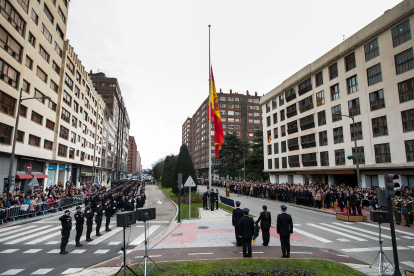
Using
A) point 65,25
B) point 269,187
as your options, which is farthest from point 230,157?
point 65,25

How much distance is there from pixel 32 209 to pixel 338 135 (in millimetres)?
32705

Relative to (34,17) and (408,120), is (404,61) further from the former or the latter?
(34,17)

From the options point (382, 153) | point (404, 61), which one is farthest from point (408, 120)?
point (404, 61)

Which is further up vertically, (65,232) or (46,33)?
(46,33)

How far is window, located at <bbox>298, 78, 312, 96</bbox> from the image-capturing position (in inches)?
1447

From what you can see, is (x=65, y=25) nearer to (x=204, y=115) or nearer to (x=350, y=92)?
(x=350, y=92)

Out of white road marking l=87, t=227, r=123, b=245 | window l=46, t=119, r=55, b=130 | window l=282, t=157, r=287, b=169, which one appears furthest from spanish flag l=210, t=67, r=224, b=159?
window l=282, t=157, r=287, b=169

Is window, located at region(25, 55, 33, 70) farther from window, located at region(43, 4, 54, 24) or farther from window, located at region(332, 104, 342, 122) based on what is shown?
window, located at region(332, 104, 342, 122)

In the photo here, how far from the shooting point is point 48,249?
9547 millimetres

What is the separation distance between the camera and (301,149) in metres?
38.2

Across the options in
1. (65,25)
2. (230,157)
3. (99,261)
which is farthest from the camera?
(230,157)

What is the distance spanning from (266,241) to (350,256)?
2900 millimetres

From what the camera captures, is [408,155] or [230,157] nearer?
[408,155]

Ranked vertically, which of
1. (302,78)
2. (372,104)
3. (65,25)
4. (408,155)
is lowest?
(408,155)
